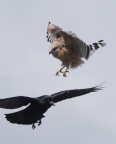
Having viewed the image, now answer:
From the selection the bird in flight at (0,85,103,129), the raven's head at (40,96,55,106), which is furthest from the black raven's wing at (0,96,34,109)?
the raven's head at (40,96,55,106)

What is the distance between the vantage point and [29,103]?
9.20 m

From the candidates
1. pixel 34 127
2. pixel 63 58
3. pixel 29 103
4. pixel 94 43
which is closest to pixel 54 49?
pixel 63 58

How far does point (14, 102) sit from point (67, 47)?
3.37 m

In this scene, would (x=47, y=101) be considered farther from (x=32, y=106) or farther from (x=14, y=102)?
(x=14, y=102)

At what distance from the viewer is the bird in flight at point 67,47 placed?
11.3 m

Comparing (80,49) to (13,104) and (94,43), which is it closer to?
(94,43)

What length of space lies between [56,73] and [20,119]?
227 cm

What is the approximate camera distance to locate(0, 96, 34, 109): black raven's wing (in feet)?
28.1

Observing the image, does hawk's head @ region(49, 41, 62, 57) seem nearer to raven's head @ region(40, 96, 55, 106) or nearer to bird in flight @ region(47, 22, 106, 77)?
bird in flight @ region(47, 22, 106, 77)

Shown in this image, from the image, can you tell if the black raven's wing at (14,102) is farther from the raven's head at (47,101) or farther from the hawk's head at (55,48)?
the hawk's head at (55,48)

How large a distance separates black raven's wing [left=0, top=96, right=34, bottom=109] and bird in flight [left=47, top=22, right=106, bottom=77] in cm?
227

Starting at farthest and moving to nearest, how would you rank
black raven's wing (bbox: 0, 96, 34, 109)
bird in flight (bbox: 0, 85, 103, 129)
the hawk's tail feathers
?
1. the hawk's tail feathers
2. bird in flight (bbox: 0, 85, 103, 129)
3. black raven's wing (bbox: 0, 96, 34, 109)

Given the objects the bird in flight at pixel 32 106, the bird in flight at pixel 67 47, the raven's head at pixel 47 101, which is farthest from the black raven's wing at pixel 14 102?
the bird in flight at pixel 67 47

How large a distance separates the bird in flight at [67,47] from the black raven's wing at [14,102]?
2273 millimetres
